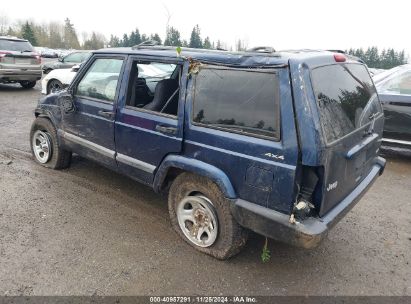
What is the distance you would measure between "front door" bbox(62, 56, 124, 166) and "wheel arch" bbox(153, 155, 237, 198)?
81 cm

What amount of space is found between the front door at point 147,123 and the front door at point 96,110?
16 cm

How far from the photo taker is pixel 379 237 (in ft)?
12.0

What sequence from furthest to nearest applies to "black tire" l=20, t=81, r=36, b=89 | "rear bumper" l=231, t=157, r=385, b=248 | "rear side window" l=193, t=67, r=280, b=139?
1. "black tire" l=20, t=81, r=36, b=89
2. "rear side window" l=193, t=67, r=280, b=139
3. "rear bumper" l=231, t=157, r=385, b=248

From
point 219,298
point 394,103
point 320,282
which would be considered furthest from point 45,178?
point 394,103

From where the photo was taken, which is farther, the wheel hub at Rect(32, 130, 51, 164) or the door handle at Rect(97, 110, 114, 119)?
the wheel hub at Rect(32, 130, 51, 164)

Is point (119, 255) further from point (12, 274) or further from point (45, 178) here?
point (45, 178)

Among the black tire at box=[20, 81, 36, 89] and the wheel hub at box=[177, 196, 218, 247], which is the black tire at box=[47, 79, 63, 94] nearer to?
the black tire at box=[20, 81, 36, 89]

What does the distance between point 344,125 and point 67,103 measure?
3.19 meters

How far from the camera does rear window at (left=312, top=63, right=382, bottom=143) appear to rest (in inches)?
103

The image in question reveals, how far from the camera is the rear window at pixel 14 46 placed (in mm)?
11586

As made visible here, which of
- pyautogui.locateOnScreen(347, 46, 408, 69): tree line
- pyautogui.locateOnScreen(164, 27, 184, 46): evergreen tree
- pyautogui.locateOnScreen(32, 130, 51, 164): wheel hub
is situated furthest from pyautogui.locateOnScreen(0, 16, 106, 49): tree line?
pyautogui.locateOnScreen(32, 130, 51, 164): wheel hub

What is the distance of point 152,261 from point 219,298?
28.0 inches

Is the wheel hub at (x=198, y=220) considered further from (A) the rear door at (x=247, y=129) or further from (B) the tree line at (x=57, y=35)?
(B) the tree line at (x=57, y=35)

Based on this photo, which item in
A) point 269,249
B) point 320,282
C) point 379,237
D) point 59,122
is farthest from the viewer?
point 59,122
